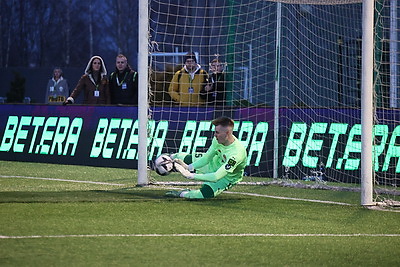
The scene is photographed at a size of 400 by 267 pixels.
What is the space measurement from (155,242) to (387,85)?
7.80 meters

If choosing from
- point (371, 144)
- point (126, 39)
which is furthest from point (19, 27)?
point (371, 144)

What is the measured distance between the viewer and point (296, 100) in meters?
15.9

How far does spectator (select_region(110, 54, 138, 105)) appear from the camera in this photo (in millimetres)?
17516

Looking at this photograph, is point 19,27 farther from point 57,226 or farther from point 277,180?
point 57,226

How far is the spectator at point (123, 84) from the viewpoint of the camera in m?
17.5

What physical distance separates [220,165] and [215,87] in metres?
4.68

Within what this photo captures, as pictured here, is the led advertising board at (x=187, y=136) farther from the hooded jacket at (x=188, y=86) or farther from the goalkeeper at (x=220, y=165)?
the goalkeeper at (x=220, y=165)

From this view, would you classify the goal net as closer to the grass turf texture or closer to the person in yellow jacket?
the person in yellow jacket

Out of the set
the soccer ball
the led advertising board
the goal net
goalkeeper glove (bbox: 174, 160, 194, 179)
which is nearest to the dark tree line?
the led advertising board

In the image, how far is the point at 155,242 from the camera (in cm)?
805

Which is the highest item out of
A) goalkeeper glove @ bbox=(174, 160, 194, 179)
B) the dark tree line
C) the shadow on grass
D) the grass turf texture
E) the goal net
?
the dark tree line

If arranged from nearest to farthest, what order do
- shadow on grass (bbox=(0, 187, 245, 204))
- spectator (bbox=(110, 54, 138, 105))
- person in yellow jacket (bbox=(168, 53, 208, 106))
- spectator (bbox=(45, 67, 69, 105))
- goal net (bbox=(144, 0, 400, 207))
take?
shadow on grass (bbox=(0, 187, 245, 204)) → goal net (bbox=(144, 0, 400, 207)) → person in yellow jacket (bbox=(168, 53, 208, 106)) → spectator (bbox=(110, 54, 138, 105)) → spectator (bbox=(45, 67, 69, 105))

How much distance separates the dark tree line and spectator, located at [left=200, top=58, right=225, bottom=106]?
87.5ft

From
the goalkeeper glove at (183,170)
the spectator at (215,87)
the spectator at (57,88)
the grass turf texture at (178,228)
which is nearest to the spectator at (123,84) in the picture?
the spectator at (215,87)
